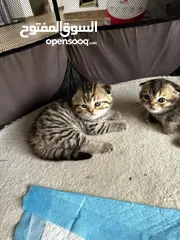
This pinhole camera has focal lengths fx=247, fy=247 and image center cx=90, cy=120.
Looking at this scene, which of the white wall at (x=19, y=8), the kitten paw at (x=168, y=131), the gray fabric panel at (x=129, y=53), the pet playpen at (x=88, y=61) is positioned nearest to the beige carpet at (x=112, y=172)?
the kitten paw at (x=168, y=131)

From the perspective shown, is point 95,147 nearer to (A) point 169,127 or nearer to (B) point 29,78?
(A) point 169,127

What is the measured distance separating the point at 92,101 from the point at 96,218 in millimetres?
519

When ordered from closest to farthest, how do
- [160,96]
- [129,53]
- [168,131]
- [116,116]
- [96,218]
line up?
[96,218], [160,96], [168,131], [116,116], [129,53]

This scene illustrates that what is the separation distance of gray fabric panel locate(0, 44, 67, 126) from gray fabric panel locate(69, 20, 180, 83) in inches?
5.0

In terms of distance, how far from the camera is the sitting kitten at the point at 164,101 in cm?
113

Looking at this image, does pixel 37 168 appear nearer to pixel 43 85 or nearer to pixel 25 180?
pixel 25 180

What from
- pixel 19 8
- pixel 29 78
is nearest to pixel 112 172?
pixel 29 78

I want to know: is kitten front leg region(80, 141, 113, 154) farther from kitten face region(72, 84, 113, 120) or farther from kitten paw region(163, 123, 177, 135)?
kitten paw region(163, 123, 177, 135)

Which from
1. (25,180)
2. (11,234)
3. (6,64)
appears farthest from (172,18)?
(11,234)

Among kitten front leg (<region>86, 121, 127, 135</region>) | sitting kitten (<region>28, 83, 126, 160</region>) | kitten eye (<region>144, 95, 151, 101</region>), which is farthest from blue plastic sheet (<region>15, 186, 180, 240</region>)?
kitten eye (<region>144, 95, 151, 101</region>)

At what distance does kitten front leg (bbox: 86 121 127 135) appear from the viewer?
1289mm

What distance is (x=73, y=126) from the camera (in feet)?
4.09

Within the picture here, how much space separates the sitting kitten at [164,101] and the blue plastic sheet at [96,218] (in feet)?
1.42

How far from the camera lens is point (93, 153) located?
1207 mm
